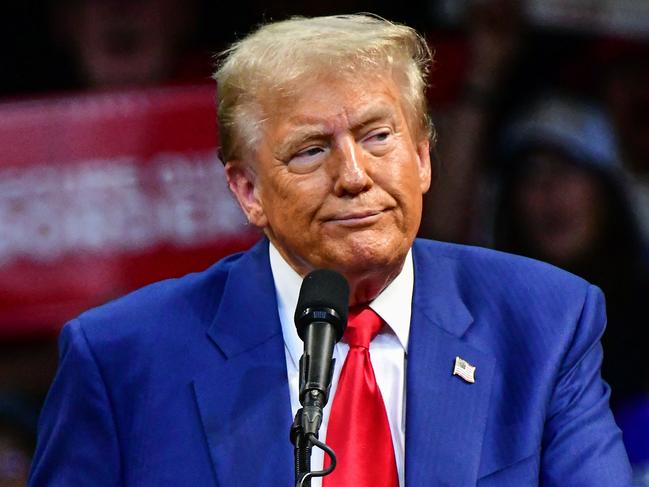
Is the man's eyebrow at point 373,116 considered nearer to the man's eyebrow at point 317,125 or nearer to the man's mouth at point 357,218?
the man's eyebrow at point 317,125

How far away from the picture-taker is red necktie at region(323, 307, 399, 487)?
235 cm

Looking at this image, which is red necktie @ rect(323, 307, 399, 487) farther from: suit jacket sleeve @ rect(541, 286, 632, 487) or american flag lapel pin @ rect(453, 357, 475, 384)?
suit jacket sleeve @ rect(541, 286, 632, 487)

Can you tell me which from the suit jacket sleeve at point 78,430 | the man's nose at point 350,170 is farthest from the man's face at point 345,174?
the suit jacket sleeve at point 78,430

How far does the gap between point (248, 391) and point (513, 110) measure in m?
2.63

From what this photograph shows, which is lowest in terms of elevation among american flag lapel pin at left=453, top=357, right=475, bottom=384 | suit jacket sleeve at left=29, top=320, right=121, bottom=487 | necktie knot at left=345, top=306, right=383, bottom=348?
suit jacket sleeve at left=29, top=320, right=121, bottom=487

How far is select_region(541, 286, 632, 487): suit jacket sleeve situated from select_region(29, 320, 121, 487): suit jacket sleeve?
764 millimetres

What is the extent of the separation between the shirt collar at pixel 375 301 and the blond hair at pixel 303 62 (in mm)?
240

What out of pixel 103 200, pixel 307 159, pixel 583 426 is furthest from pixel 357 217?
pixel 103 200

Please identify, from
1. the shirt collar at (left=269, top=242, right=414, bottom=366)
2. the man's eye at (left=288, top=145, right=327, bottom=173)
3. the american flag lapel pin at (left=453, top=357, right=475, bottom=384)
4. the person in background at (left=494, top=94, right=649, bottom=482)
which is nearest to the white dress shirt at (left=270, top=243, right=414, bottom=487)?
the shirt collar at (left=269, top=242, right=414, bottom=366)

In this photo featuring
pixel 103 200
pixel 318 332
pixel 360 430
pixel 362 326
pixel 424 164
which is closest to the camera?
pixel 318 332

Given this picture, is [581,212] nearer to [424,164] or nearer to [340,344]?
[424,164]

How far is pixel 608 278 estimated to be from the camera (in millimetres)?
4723

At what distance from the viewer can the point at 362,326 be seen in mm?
2494

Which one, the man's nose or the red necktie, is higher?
the man's nose
